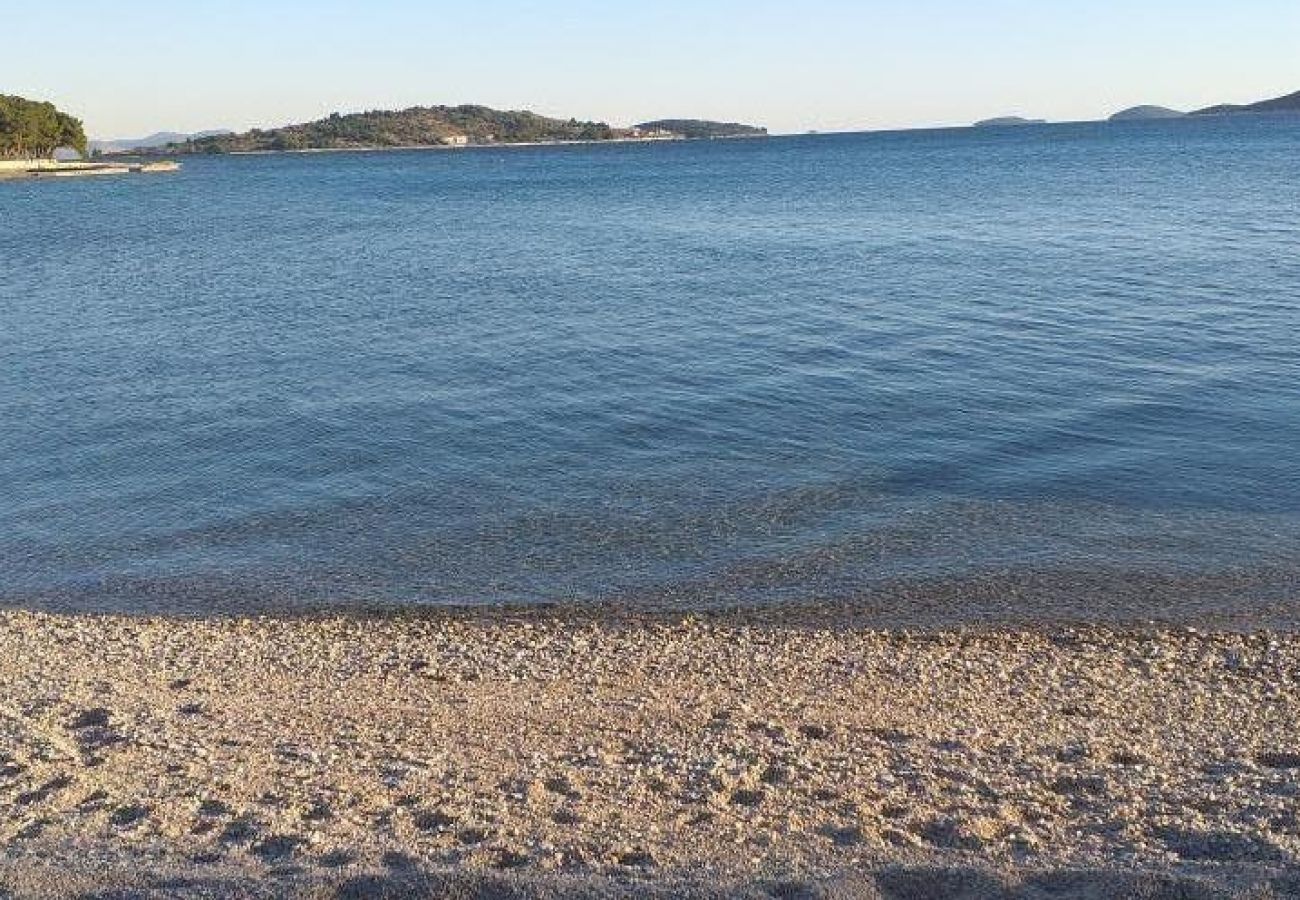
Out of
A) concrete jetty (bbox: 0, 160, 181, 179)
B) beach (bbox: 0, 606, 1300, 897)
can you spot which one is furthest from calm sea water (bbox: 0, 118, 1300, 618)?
concrete jetty (bbox: 0, 160, 181, 179)

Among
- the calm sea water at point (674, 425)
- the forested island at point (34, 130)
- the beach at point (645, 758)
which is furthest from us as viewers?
the forested island at point (34, 130)

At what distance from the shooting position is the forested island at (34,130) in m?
152

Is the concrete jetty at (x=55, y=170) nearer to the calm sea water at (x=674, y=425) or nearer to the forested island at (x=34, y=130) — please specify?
the forested island at (x=34, y=130)

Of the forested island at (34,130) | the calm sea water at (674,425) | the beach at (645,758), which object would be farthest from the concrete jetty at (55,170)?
the beach at (645,758)

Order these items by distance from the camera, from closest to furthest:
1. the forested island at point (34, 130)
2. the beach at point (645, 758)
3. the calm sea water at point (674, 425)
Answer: the beach at point (645, 758), the calm sea water at point (674, 425), the forested island at point (34, 130)

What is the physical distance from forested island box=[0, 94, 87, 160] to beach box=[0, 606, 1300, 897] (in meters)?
159

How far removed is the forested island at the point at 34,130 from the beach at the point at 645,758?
15863 cm

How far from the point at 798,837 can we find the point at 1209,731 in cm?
508

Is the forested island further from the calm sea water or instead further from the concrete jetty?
the calm sea water

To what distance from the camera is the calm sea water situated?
1836cm

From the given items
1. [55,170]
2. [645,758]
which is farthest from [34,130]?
[645,758]

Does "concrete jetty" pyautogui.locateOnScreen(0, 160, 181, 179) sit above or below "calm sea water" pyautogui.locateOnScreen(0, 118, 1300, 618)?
above

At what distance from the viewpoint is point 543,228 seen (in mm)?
73438

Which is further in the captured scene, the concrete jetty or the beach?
the concrete jetty
